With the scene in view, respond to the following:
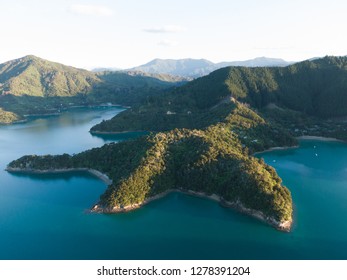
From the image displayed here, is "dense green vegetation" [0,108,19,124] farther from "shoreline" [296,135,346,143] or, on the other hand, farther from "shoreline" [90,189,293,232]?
"shoreline" [296,135,346,143]

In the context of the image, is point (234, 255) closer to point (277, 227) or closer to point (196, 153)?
point (277, 227)

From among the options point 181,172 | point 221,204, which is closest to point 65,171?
point 181,172

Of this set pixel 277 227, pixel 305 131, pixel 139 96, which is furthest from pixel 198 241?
pixel 139 96

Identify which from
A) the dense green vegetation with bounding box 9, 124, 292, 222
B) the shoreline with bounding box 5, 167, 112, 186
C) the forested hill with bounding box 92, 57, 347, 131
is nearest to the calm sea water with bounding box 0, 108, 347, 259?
the shoreline with bounding box 5, 167, 112, 186

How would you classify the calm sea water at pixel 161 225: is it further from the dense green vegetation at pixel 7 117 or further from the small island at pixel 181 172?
the dense green vegetation at pixel 7 117

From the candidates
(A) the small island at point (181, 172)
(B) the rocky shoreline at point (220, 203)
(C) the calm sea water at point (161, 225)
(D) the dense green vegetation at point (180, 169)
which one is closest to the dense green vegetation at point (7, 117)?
(A) the small island at point (181, 172)
